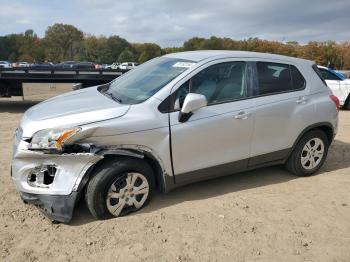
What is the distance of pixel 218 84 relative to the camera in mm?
4312

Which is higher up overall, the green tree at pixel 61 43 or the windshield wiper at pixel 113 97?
the green tree at pixel 61 43

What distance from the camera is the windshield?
4.10 meters

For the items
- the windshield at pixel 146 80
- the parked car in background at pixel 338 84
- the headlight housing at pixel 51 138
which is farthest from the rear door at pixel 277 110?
the parked car in background at pixel 338 84

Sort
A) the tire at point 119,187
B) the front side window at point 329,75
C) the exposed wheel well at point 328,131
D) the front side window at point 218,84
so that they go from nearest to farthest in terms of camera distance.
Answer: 1. the tire at point 119,187
2. the front side window at point 218,84
3. the exposed wheel well at point 328,131
4. the front side window at point 329,75

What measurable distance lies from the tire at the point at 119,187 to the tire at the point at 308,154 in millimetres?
2211

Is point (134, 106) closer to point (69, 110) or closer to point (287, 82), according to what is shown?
point (69, 110)

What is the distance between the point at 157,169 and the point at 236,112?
115cm

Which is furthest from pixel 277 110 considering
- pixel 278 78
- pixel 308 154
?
pixel 308 154

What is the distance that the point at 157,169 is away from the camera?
13.3ft

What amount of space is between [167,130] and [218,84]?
0.90 meters

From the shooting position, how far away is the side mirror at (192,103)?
151 inches

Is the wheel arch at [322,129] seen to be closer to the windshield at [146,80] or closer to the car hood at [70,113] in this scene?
the windshield at [146,80]

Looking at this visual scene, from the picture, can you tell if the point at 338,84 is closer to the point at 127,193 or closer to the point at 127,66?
the point at 127,193

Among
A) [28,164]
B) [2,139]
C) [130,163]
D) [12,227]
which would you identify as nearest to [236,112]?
[130,163]
